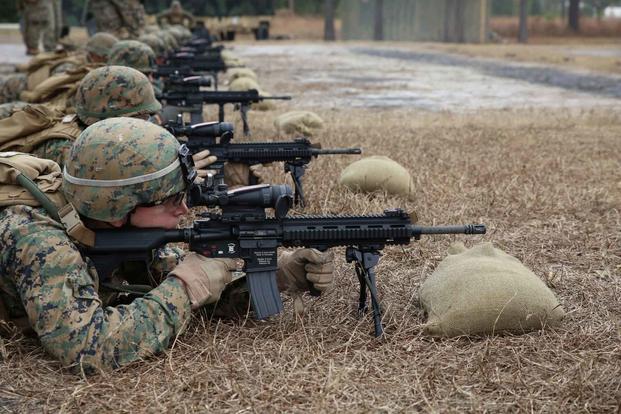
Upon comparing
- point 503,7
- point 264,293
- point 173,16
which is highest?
point 503,7

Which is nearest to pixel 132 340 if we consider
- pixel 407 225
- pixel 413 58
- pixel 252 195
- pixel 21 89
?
pixel 252 195

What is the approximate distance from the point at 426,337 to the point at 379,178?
294cm

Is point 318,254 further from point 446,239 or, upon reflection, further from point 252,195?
point 446,239

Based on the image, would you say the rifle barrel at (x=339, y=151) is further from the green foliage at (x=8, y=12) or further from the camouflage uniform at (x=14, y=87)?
the green foliage at (x=8, y=12)

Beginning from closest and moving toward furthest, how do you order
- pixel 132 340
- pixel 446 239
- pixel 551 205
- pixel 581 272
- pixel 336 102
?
pixel 132 340, pixel 581 272, pixel 446 239, pixel 551 205, pixel 336 102

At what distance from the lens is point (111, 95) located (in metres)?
5.39

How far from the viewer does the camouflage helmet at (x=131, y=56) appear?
8812mm

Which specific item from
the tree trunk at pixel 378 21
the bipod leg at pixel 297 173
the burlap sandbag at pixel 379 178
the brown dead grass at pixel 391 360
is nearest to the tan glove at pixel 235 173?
the bipod leg at pixel 297 173

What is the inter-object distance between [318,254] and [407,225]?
39 cm

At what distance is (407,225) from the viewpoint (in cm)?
346

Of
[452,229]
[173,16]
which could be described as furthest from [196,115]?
[173,16]

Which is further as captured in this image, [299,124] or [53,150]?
[299,124]

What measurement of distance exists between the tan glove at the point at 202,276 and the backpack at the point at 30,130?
6.83 feet

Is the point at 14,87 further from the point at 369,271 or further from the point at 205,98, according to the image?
the point at 369,271
